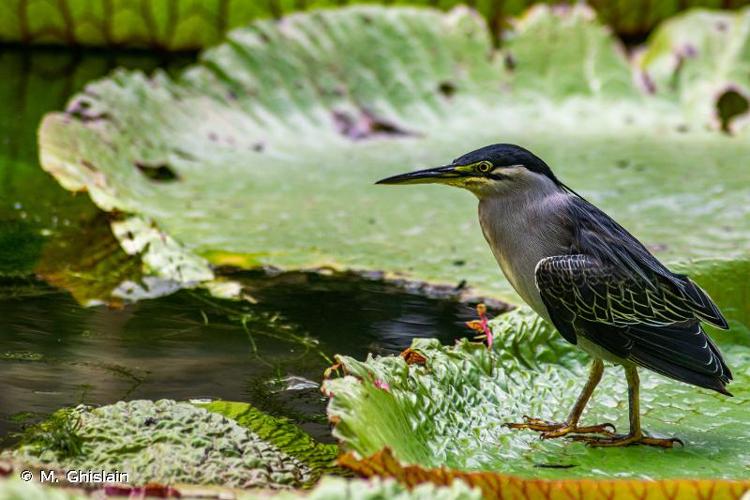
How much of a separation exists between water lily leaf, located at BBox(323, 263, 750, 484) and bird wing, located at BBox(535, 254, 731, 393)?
0.58 ft

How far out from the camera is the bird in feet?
7.90

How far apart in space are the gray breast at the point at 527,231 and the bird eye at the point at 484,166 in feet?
0.21

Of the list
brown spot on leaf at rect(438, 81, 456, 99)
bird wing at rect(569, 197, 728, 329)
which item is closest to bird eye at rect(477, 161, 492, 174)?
bird wing at rect(569, 197, 728, 329)

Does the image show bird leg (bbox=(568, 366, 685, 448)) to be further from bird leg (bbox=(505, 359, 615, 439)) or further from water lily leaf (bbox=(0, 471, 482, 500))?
water lily leaf (bbox=(0, 471, 482, 500))

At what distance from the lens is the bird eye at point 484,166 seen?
2.52 metres

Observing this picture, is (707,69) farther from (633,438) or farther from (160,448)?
(160,448)

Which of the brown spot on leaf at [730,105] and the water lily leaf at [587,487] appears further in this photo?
the brown spot on leaf at [730,105]

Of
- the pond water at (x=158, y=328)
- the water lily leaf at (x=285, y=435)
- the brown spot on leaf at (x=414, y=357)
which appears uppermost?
the brown spot on leaf at (x=414, y=357)

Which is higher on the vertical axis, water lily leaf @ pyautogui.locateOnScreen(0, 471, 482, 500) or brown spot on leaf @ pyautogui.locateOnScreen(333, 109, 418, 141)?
water lily leaf @ pyautogui.locateOnScreen(0, 471, 482, 500)

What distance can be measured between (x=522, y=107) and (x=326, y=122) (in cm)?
110

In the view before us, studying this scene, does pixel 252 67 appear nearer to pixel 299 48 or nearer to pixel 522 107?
pixel 299 48

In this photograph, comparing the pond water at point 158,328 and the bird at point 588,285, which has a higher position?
the bird at point 588,285

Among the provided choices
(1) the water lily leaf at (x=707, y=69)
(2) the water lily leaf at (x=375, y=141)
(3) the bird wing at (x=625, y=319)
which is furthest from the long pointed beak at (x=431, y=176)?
(1) the water lily leaf at (x=707, y=69)

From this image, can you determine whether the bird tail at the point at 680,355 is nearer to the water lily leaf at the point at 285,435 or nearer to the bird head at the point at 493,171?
the bird head at the point at 493,171
